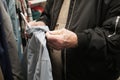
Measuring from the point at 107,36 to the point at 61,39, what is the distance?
21 cm

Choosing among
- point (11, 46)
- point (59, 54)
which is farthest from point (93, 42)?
point (11, 46)

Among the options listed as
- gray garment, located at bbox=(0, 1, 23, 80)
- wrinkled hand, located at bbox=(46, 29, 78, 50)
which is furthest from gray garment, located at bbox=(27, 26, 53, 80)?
gray garment, located at bbox=(0, 1, 23, 80)

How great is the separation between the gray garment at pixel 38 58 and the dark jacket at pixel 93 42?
174mm

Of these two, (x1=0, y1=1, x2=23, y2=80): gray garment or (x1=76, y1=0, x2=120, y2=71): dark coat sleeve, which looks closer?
(x1=76, y1=0, x2=120, y2=71): dark coat sleeve

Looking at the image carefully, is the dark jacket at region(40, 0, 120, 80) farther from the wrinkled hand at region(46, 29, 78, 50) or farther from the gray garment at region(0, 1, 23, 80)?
the gray garment at region(0, 1, 23, 80)

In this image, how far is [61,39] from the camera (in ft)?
2.98

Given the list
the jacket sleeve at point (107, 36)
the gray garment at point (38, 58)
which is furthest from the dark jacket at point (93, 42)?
the gray garment at point (38, 58)

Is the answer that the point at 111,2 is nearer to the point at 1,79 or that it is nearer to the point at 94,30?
the point at 94,30

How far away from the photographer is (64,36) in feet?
3.00

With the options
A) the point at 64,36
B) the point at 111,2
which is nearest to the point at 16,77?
the point at 64,36

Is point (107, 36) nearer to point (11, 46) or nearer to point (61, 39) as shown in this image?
point (61, 39)

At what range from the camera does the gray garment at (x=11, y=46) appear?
104 centimetres

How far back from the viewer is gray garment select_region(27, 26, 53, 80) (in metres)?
0.85

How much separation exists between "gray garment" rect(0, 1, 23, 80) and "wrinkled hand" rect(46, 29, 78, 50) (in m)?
0.23
